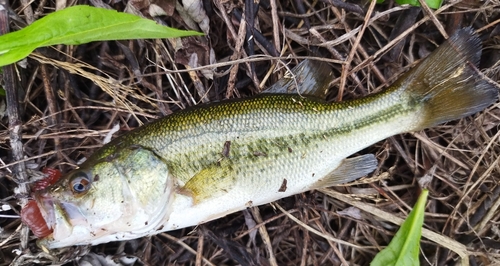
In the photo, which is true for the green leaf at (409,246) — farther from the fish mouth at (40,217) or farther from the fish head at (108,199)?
the fish mouth at (40,217)

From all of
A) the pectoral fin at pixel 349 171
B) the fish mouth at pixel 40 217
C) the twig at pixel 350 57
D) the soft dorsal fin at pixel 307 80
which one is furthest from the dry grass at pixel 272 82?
the fish mouth at pixel 40 217

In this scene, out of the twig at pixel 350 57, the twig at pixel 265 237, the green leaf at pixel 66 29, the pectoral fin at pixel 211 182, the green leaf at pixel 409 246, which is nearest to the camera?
the green leaf at pixel 66 29

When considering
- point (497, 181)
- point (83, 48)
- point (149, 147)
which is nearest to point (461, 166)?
point (497, 181)

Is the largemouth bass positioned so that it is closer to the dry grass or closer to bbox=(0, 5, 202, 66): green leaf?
the dry grass

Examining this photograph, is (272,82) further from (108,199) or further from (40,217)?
(40,217)

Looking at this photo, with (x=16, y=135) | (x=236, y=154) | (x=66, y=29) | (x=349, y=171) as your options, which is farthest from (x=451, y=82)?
(x=16, y=135)

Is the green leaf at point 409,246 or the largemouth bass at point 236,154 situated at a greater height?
the largemouth bass at point 236,154
